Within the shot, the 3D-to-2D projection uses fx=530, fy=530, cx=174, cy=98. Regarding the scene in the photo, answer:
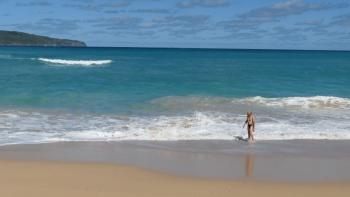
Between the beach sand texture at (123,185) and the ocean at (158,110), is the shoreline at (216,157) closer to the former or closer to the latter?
the beach sand texture at (123,185)

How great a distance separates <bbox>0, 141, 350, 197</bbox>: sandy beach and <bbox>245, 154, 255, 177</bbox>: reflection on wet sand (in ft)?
0.09

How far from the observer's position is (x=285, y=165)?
12.9 m

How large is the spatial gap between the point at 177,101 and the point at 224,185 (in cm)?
1651

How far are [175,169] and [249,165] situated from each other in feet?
6.15

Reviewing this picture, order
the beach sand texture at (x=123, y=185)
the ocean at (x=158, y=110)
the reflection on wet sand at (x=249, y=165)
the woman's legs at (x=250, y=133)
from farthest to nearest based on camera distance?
the ocean at (x=158, y=110) → the woman's legs at (x=250, y=133) → the reflection on wet sand at (x=249, y=165) → the beach sand texture at (x=123, y=185)

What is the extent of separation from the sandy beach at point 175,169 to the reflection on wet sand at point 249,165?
26 millimetres

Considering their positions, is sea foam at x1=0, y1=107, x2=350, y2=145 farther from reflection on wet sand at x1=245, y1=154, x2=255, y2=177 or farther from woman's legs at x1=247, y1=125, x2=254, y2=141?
reflection on wet sand at x1=245, y1=154, x2=255, y2=177

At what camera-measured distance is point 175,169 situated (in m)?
12.2

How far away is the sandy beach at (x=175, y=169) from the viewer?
33.8ft

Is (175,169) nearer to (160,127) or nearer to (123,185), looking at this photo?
(123,185)

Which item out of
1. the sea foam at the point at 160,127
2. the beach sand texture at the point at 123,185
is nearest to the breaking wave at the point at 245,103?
the sea foam at the point at 160,127

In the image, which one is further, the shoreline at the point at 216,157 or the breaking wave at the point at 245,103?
the breaking wave at the point at 245,103

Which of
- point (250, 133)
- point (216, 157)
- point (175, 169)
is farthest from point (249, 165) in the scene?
point (250, 133)

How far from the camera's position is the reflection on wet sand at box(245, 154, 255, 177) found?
11.9m
